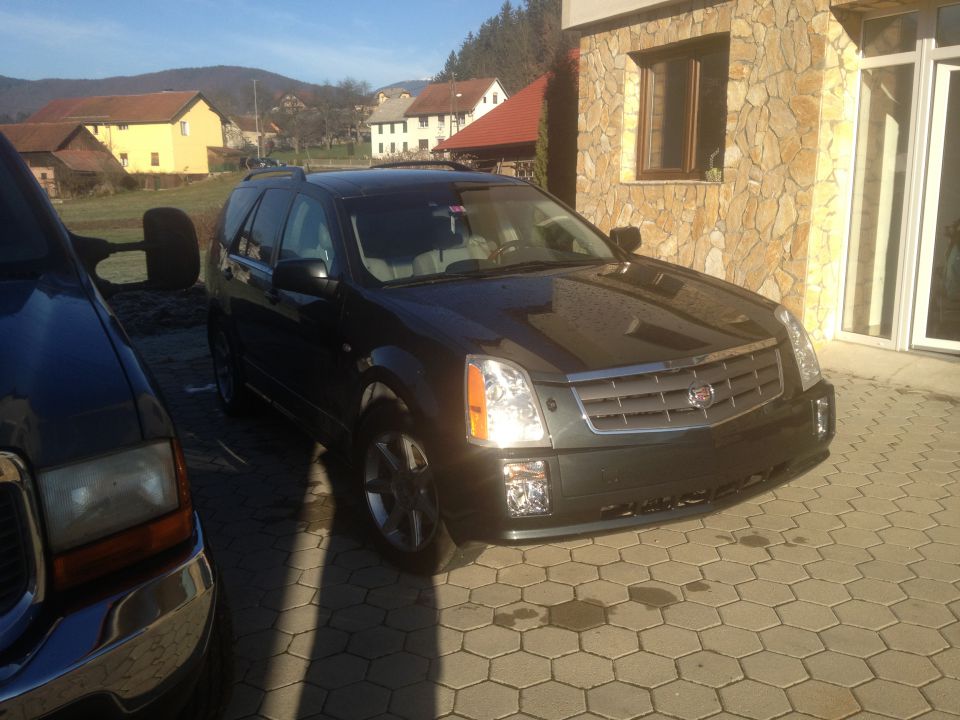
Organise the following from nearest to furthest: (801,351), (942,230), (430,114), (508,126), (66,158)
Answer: (801,351) → (942,230) → (508,126) → (66,158) → (430,114)

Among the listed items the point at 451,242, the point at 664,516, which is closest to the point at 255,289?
the point at 451,242

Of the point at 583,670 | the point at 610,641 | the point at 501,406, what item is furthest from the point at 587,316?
the point at 583,670

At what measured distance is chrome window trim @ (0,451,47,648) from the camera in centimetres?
189

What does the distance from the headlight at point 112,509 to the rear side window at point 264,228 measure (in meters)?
3.46

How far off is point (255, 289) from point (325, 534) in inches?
71.8

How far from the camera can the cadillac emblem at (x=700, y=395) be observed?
352 centimetres

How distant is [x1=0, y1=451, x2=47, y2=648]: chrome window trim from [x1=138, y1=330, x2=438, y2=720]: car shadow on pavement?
50.3 inches

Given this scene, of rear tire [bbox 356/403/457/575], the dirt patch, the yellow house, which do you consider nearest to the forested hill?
the yellow house

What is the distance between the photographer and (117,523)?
82.4 inches

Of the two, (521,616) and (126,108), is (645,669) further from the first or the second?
(126,108)

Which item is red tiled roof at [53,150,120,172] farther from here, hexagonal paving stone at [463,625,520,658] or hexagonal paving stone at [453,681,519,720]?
hexagonal paving stone at [453,681,519,720]

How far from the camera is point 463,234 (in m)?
4.82

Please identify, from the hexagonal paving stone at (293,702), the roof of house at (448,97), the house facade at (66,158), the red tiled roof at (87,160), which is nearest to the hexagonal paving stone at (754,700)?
the hexagonal paving stone at (293,702)

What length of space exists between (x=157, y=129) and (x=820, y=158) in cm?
10372
